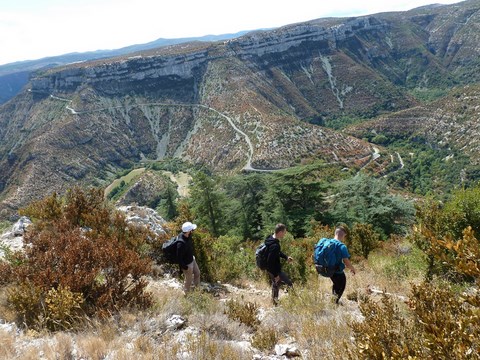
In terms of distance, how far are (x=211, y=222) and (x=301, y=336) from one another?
839 inches

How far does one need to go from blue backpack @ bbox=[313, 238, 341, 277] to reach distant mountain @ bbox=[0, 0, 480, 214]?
72.9 m

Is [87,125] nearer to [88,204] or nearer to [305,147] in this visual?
[305,147]

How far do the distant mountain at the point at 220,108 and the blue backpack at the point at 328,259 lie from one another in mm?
72931

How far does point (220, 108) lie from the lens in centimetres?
11638

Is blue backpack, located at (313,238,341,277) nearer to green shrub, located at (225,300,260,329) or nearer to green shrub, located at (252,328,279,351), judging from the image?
green shrub, located at (225,300,260,329)

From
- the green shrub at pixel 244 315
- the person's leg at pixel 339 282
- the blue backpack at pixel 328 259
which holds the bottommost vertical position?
the person's leg at pixel 339 282

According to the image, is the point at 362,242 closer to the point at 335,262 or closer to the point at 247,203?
the point at 335,262

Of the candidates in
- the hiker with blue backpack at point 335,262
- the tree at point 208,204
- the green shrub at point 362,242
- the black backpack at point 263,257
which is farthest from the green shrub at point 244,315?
the tree at point 208,204

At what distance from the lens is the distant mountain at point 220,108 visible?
89.1 metres

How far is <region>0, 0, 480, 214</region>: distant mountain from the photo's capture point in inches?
3506

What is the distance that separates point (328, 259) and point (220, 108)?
114 m

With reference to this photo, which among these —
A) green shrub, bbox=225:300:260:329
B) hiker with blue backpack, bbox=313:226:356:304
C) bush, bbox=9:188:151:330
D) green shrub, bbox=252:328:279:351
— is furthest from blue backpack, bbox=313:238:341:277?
bush, bbox=9:188:151:330

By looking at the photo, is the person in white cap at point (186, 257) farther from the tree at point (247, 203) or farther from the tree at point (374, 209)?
the tree at point (247, 203)

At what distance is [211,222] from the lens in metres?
25.3
